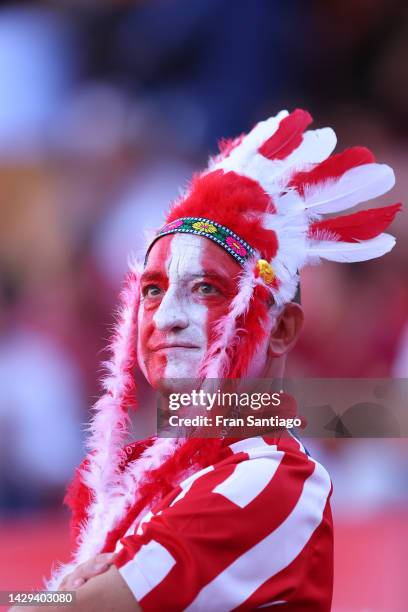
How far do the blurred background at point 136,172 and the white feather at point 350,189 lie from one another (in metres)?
1.21

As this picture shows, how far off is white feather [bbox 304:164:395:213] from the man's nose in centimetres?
32

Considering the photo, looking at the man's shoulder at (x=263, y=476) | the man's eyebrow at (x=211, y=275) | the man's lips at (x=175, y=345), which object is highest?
the man's eyebrow at (x=211, y=275)

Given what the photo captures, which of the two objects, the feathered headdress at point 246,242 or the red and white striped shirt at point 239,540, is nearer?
the red and white striped shirt at point 239,540

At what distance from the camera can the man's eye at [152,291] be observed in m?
1.55

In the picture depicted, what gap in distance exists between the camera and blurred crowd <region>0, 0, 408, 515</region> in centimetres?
324

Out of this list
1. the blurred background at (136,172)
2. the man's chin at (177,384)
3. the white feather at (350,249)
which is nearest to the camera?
the man's chin at (177,384)

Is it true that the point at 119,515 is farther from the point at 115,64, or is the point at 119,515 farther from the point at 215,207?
the point at 115,64

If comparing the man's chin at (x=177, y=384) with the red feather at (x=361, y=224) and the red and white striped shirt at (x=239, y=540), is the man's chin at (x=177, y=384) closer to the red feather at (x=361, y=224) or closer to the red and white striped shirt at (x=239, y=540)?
the red and white striped shirt at (x=239, y=540)

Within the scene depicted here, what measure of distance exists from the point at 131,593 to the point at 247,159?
2.65 ft

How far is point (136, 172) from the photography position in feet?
13.3

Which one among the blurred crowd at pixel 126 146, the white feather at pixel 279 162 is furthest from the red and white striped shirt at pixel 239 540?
the blurred crowd at pixel 126 146

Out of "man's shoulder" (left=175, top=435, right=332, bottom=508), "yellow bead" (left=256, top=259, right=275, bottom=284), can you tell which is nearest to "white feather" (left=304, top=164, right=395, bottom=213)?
"yellow bead" (left=256, top=259, right=275, bottom=284)

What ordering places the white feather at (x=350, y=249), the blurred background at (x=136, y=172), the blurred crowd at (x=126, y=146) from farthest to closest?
the blurred crowd at (x=126, y=146), the blurred background at (x=136, y=172), the white feather at (x=350, y=249)

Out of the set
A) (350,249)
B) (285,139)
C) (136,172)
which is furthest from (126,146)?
(350,249)
